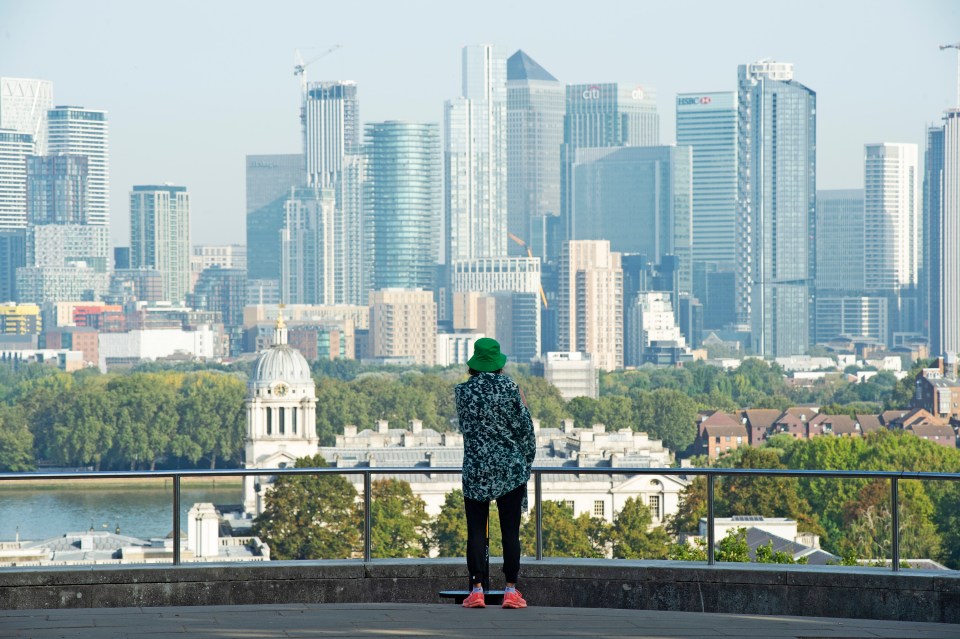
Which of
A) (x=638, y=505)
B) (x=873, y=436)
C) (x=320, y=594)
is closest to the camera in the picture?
(x=320, y=594)

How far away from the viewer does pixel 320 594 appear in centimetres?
904

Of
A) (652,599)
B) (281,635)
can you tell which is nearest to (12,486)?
(281,635)

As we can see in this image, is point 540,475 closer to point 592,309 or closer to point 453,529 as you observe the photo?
point 453,529

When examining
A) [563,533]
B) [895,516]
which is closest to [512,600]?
[895,516]

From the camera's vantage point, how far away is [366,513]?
391 inches

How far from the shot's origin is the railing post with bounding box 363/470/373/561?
9594 millimetres

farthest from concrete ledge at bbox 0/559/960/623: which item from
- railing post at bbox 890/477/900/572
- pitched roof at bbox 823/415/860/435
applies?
pitched roof at bbox 823/415/860/435

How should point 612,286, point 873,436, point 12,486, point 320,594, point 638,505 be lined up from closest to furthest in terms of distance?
1. point 320,594
2. point 12,486
3. point 638,505
4. point 873,436
5. point 612,286

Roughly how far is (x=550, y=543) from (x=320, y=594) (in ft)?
6.26

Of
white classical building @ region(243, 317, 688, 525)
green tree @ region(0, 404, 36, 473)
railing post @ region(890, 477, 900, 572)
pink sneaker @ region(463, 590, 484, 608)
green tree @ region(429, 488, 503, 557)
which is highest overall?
railing post @ region(890, 477, 900, 572)

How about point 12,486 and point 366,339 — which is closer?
point 12,486

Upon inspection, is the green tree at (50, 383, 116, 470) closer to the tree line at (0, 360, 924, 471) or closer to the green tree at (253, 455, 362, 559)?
the tree line at (0, 360, 924, 471)

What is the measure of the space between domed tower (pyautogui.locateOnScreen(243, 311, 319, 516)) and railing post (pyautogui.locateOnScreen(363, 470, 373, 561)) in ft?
208

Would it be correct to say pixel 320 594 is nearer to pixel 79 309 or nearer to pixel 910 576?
pixel 910 576
